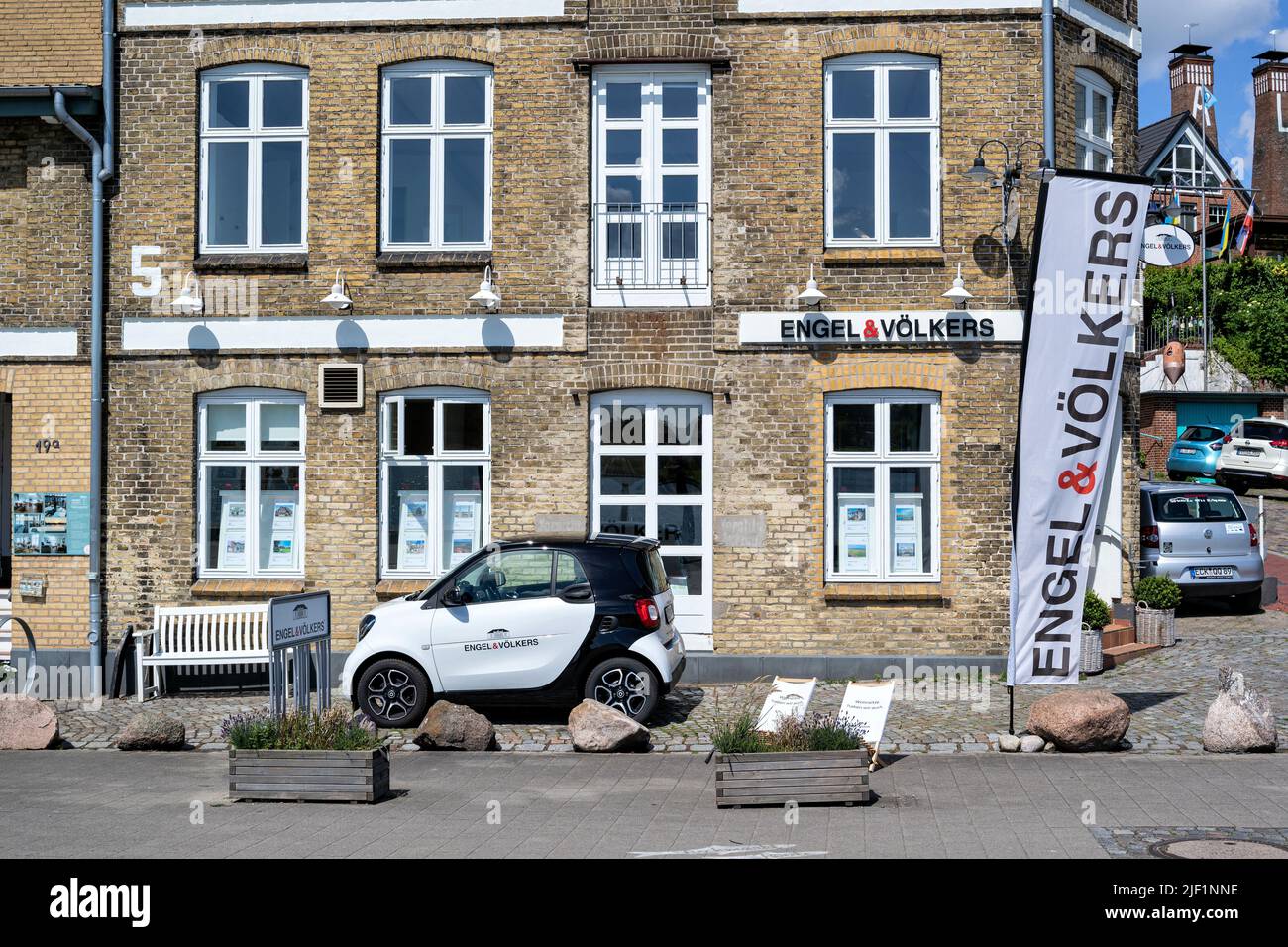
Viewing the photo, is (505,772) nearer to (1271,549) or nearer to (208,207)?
(208,207)

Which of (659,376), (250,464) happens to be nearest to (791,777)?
(659,376)

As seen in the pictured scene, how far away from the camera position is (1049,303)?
37.2 feet

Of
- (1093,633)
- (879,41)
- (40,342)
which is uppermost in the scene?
(879,41)

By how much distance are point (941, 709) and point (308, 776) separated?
6.82m

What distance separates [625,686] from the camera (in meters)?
12.5

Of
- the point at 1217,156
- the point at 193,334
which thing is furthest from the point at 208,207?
the point at 1217,156

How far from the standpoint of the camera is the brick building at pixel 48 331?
1582 centimetres

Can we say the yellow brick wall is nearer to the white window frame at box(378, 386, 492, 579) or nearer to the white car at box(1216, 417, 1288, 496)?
the white window frame at box(378, 386, 492, 579)

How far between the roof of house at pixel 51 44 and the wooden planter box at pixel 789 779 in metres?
12.1

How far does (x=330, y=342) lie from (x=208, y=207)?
2355 millimetres

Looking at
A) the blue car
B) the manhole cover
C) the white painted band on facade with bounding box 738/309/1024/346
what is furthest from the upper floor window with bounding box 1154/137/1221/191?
the manhole cover

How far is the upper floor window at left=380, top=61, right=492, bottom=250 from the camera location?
51.6 ft

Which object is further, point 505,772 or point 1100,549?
point 1100,549

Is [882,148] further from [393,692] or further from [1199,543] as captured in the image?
[393,692]
